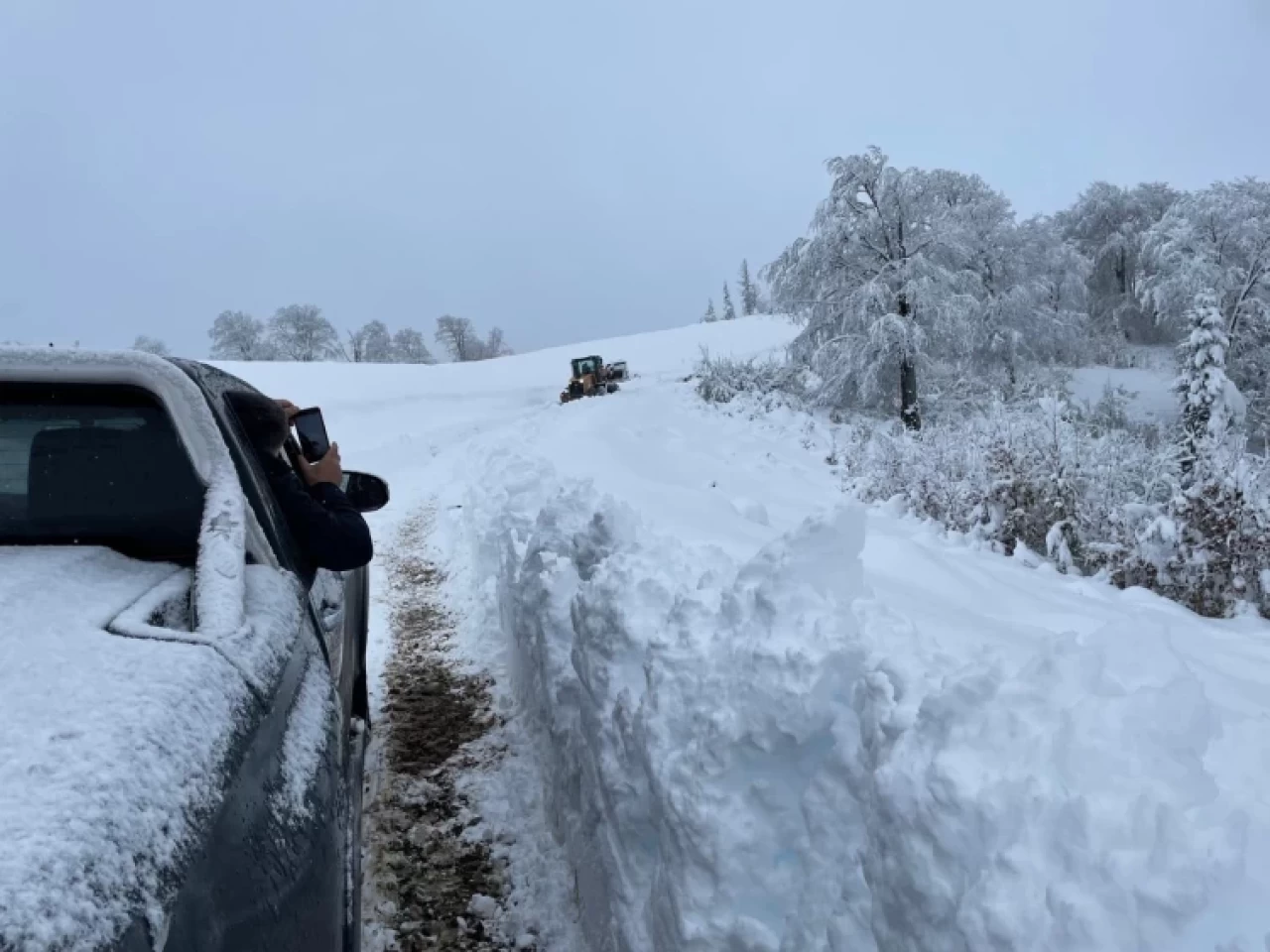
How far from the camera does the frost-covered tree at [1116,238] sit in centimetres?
3800

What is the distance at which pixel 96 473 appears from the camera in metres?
2.12

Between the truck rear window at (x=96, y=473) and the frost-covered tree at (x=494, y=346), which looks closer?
the truck rear window at (x=96, y=473)

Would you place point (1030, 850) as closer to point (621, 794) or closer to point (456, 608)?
point (621, 794)

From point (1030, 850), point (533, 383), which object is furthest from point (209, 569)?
point (533, 383)

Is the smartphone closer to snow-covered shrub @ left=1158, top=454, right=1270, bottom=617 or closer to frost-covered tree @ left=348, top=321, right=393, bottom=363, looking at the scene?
snow-covered shrub @ left=1158, top=454, right=1270, bottom=617

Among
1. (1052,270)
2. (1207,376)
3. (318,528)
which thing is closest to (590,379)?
(1052,270)

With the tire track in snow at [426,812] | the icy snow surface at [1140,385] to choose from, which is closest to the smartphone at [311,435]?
the tire track in snow at [426,812]

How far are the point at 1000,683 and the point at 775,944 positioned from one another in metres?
0.87

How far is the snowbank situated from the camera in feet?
4.85

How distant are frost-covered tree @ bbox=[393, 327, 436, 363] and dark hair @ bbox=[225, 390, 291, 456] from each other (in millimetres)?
79794

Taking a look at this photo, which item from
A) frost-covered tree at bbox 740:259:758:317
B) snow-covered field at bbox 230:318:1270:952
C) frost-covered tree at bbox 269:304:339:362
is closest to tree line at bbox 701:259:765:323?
frost-covered tree at bbox 740:259:758:317

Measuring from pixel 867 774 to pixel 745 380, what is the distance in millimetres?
23315

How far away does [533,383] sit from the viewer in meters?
40.0

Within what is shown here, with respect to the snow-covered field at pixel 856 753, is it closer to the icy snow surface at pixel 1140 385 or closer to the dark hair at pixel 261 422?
the dark hair at pixel 261 422
